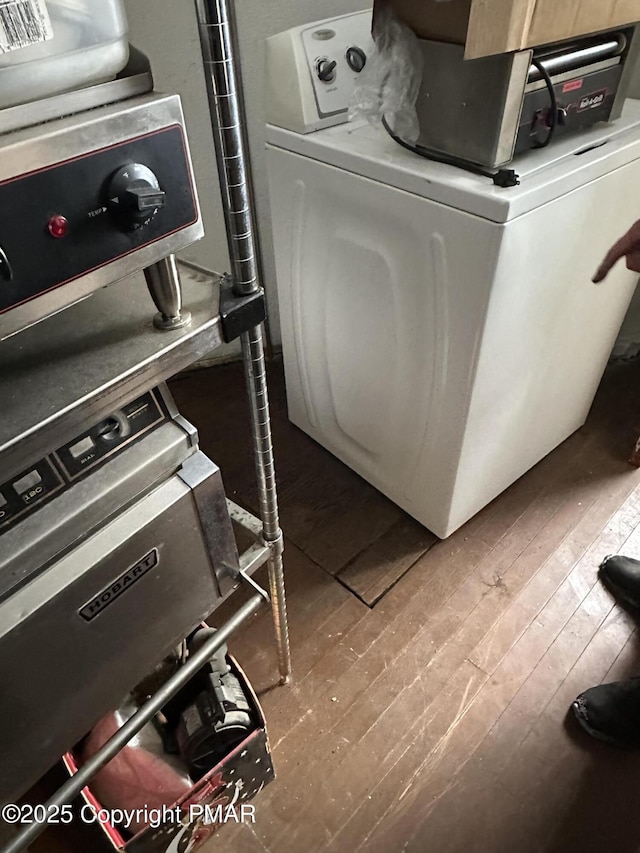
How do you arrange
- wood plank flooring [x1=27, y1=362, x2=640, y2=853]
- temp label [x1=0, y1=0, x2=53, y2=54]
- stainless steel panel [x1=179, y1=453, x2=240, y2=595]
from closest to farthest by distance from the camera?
temp label [x1=0, y1=0, x2=53, y2=54] < stainless steel panel [x1=179, y1=453, x2=240, y2=595] < wood plank flooring [x1=27, y1=362, x2=640, y2=853]

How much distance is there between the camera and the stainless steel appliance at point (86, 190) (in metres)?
0.41

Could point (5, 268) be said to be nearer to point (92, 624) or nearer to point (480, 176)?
point (92, 624)

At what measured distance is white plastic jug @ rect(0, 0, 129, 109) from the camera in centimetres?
38

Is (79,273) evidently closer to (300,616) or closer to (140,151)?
(140,151)

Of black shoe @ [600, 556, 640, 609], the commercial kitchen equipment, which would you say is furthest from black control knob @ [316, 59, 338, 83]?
black shoe @ [600, 556, 640, 609]

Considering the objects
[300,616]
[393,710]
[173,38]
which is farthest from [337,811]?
[173,38]

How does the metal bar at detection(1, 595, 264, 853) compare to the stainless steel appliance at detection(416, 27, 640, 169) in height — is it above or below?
below

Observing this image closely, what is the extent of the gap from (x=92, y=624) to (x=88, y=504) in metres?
0.14

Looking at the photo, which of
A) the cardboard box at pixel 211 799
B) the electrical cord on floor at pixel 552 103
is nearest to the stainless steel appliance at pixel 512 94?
the electrical cord on floor at pixel 552 103

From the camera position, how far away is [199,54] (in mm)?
1380

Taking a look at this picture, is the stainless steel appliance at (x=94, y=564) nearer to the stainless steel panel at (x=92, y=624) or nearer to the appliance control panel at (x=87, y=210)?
the stainless steel panel at (x=92, y=624)

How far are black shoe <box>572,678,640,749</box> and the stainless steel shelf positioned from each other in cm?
95

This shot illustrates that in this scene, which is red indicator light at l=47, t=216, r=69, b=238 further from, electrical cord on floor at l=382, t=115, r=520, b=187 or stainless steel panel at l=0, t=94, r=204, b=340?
electrical cord on floor at l=382, t=115, r=520, b=187

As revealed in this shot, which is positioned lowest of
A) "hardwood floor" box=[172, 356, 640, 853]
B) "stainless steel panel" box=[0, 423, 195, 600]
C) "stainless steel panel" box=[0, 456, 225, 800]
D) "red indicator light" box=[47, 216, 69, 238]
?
"hardwood floor" box=[172, 356, 640, 853]
